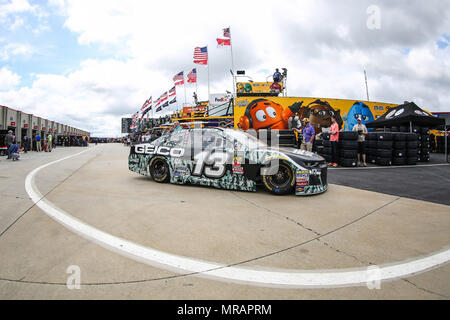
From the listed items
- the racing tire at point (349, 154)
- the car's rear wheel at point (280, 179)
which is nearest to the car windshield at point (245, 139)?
the car's rear wheel at point (280, 179)

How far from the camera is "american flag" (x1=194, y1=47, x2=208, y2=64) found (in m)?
20.7

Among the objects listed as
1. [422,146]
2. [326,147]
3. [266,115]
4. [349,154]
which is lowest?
[349,154]

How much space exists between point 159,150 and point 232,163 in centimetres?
199

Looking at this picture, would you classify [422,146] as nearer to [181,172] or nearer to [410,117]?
[410,117]

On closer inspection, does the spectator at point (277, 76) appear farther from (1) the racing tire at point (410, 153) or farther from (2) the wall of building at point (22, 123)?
(2) the wall of building at point (22, 123)

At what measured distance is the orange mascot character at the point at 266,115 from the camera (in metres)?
14.4

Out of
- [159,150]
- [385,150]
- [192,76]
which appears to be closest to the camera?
[159,150]

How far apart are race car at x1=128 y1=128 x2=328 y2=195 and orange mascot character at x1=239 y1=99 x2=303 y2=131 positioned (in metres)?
9.21

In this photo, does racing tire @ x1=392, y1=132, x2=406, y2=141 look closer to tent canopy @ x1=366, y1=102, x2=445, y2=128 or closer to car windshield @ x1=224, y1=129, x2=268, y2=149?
tent canopy @ x1=366, y1=102, x2=445, y2=128

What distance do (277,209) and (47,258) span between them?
2832mm

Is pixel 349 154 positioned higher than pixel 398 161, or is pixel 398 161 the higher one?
pixel 349 154

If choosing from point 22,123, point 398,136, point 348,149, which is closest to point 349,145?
point 348,149

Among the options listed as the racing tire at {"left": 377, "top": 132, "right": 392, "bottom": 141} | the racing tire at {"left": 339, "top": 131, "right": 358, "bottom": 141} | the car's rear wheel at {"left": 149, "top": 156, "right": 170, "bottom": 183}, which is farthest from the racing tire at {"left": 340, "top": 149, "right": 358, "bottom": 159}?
the car's rear wheel at {"left": 149, "top": 156, "right": 170, "bottom": 183}

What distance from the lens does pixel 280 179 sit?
15.3 feet
